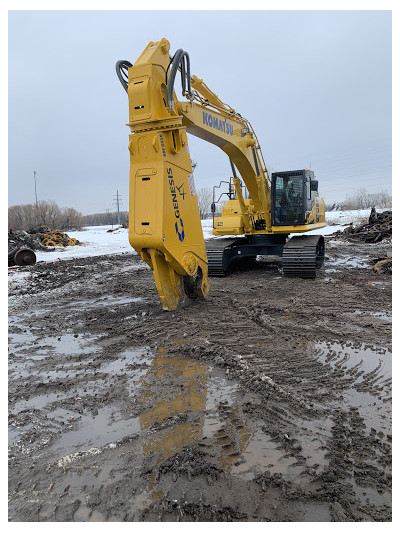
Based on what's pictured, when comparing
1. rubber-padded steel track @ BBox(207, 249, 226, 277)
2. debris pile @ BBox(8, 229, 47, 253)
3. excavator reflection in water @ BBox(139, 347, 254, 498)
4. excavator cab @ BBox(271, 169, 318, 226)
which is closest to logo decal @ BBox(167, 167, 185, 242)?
excavator reflection in water @ BBox(139, 347, 254, 498)

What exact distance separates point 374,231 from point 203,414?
1913 cm

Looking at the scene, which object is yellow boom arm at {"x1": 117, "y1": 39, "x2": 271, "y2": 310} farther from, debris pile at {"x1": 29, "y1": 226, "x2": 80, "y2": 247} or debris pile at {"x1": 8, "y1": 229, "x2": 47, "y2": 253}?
debris pile at {"x1": 29, "y1": 226, "x2": 80, "y2": 247}

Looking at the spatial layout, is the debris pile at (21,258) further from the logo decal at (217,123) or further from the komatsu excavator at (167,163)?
the logo decal at (217,123)

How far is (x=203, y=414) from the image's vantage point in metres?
3.33

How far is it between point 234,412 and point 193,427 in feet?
1.34

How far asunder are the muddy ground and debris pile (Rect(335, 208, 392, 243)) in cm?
1322

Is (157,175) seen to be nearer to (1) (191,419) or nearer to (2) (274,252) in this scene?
(1) (191,419)

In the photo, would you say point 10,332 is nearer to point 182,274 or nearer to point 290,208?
point 182,274

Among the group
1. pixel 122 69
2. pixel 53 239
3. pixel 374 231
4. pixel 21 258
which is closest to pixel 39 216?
pixel 53 239

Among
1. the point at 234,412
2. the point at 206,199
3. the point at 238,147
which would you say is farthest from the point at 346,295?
the point at 206,199

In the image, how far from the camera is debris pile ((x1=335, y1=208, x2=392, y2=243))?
18.8 meters

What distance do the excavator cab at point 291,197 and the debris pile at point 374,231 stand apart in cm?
1006

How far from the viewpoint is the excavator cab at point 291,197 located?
10.0m

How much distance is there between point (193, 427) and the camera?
123 inches
